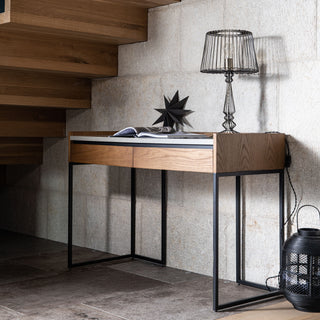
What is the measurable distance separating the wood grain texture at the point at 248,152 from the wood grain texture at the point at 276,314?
688 millimetres

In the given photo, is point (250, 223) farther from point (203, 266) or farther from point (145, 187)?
point (145, 187)

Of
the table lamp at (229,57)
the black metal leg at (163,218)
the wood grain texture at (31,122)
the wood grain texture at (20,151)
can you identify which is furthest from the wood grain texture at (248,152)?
the wood grain texture at (20,151)

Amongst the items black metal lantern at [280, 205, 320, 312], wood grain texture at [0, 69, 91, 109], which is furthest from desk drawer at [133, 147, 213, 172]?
wood grain texture at [0, 69, 91, 109]

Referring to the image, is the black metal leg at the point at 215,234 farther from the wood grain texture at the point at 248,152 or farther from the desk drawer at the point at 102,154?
the desk drawer at the point at 102,154

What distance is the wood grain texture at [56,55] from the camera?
11.8ft

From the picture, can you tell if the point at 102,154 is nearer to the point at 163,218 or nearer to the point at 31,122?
the point at 163,218

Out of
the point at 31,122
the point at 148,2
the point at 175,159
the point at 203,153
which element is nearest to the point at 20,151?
the point at 31,122

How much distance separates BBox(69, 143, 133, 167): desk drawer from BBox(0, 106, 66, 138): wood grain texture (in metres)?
0.85

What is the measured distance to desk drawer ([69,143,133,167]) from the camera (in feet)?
10.8

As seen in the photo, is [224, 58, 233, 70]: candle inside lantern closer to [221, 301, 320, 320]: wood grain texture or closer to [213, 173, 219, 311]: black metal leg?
[213, 173, 219, 311]: black metal leg

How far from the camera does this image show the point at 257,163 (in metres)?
2.94

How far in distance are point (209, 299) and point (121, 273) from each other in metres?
0.75

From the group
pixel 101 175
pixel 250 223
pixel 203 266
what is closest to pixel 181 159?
pixel 250 223

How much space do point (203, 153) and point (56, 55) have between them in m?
1.50
